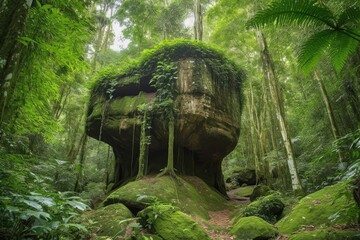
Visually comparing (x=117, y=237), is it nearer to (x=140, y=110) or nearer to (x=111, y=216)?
(x=111, y=216)

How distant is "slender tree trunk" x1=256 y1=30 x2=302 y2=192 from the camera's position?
8.87 m

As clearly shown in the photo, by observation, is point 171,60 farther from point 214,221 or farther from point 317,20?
point 317,20

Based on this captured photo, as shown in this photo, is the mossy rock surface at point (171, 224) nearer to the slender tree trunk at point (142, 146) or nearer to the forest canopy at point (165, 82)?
the forest canopy at point (165, 82)

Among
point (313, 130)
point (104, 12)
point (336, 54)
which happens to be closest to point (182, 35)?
point (104, 12)

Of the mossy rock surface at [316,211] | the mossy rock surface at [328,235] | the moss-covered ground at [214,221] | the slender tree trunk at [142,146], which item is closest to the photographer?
the mossy rock surface at [328,235]

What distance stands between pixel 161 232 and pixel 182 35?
47.8 feet

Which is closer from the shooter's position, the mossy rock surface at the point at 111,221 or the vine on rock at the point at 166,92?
the mossy rock surface at the point at 111,221

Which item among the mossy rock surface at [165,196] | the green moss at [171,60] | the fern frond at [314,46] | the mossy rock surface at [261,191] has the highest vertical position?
the green moss at [171,60]

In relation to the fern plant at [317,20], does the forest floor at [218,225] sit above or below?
below

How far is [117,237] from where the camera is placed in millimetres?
4973

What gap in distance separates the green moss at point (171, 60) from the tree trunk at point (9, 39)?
7.23m

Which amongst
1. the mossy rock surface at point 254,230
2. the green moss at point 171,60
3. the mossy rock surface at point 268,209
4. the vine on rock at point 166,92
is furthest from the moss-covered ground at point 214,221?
the green moss at point 171,60

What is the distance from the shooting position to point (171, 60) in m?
10.6

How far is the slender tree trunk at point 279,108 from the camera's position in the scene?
8867 mm
